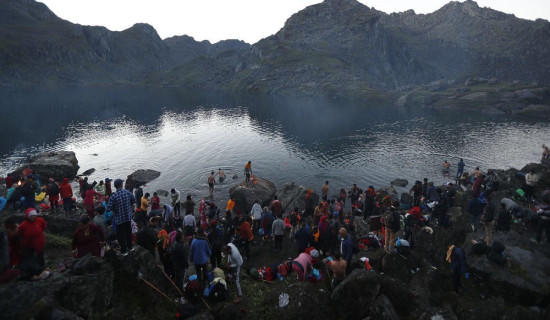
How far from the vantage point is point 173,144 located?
228 feet

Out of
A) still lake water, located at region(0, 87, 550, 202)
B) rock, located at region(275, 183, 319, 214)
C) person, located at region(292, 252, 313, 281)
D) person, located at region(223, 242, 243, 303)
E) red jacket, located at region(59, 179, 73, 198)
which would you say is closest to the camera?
person, located at region(223, 242, 243, 303)

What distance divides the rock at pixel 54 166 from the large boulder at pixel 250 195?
2741cm

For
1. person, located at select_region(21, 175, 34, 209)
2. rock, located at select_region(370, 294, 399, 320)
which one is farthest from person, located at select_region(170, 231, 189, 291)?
person, located at select_region(21, 175, 34, 209)

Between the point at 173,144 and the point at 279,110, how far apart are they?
70176mm

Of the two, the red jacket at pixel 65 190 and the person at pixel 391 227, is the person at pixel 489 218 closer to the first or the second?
the person at pixel 391 227

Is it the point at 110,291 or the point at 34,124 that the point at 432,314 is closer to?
the point at 110,291

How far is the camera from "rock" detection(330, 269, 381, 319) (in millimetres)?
11961

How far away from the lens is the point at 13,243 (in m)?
10.2

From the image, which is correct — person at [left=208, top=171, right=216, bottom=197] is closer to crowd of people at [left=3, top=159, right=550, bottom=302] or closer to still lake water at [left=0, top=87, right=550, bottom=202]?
still lake water at [left=0, top=87, right=550, bottom=202]

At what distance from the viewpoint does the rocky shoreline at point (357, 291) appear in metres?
9.20

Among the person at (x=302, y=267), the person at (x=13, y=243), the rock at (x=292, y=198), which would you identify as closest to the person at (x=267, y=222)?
the person at (x=302, y=267)

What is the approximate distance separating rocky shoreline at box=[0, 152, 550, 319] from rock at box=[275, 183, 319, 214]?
47.2 ft

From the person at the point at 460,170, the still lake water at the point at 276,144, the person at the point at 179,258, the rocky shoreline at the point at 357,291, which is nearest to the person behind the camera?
the rocky shoreline at the point at 357,291

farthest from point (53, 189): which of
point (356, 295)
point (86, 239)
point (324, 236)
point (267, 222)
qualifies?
point (356, 295)
